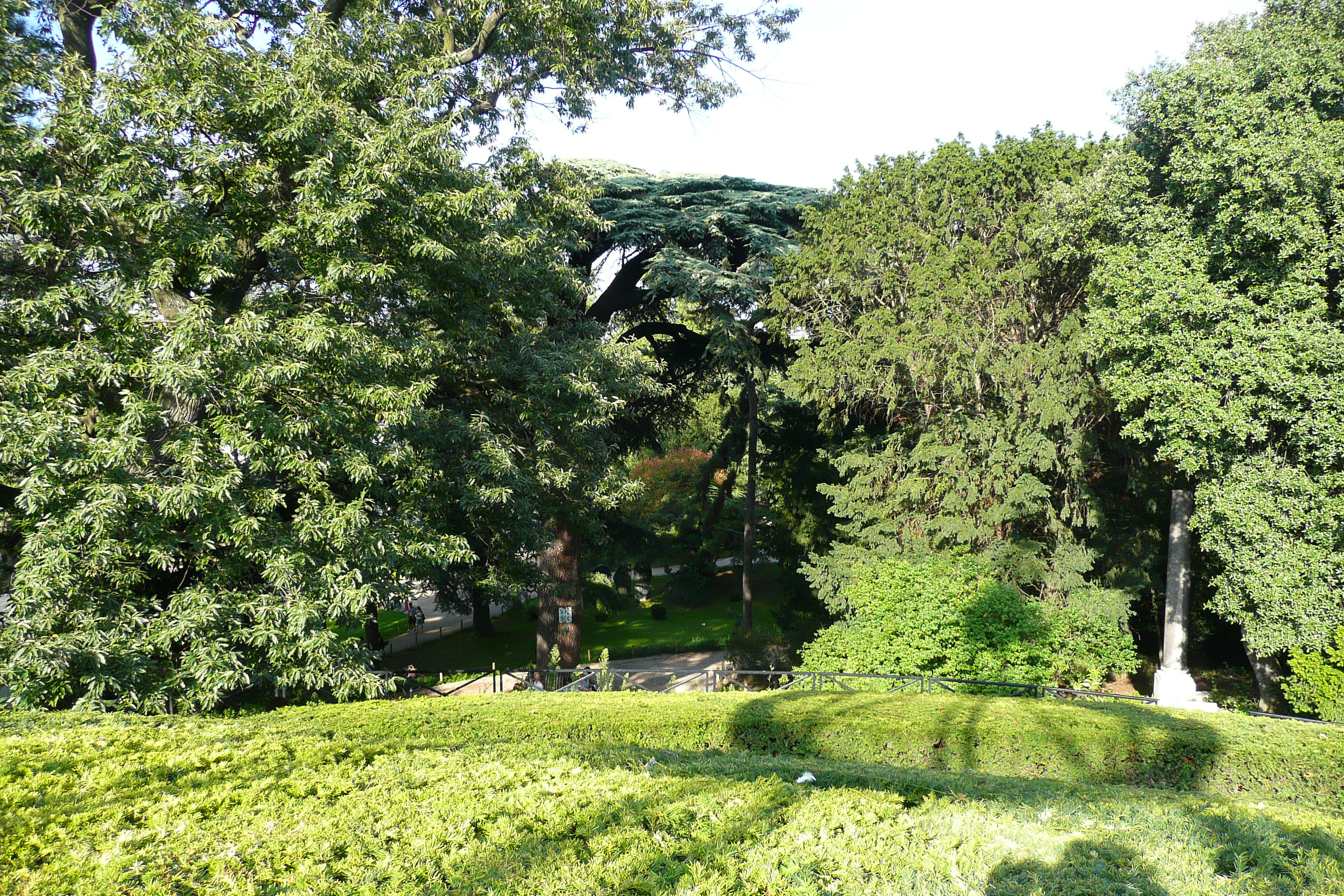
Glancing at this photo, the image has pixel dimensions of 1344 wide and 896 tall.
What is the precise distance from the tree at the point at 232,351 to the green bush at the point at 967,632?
6.67 meters

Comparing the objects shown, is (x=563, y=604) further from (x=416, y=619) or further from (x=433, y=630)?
(x=433, y=630)

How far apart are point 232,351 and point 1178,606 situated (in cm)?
1533

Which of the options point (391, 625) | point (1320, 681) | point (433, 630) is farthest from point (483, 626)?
point (1320, 681)

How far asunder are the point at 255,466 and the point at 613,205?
1269cm

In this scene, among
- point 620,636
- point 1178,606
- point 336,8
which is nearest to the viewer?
point 336,8

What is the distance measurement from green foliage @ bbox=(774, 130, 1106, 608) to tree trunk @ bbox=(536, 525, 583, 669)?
561 centimetres

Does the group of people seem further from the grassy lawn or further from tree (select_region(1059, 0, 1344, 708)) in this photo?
tree (select_region(1059, 0, 1344, 708))

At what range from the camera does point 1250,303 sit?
436 inches

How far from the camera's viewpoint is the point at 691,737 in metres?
9.43

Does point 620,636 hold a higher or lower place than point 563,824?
lower

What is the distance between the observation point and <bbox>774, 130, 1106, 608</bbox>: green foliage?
14.8m

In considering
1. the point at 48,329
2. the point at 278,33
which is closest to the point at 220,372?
the point at 48,329

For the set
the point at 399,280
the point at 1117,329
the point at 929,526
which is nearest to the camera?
the point at 399,280

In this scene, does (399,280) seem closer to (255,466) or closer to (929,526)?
(255,466)
